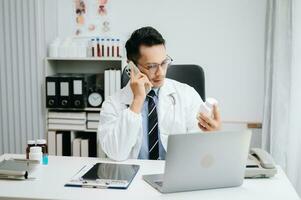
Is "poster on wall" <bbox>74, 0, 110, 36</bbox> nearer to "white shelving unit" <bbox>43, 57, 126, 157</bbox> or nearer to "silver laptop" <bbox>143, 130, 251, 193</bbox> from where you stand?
"white shelving unit" <bbox>43, 57, 126, 157</bbox>

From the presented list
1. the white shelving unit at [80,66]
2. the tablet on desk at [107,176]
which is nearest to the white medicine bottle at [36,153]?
the tablet on desk at [107,176]

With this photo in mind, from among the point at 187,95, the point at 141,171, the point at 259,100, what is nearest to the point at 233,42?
the point at 259,100

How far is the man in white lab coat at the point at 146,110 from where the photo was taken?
1.87 meters

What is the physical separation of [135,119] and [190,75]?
60 centimetres

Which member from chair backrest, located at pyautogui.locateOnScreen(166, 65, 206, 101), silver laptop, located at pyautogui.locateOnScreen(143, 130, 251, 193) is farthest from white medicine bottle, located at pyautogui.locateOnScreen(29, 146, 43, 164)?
chair backrest, located at pyautogui.locateOnScreen(166, 65, 206, 101)

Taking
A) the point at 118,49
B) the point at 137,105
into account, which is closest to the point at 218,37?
the point at 118,49

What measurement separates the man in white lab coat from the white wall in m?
1.23

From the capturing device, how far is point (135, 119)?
1872 millimetres

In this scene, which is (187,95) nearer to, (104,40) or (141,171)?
(141,171)

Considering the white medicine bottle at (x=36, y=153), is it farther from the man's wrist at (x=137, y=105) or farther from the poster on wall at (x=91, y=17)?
the poster on wall at (x=91, y=17)

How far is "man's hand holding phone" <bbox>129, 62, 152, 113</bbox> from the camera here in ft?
6.28

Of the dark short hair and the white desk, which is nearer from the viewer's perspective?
the white desk

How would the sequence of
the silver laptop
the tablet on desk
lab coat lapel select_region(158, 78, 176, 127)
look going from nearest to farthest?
the silver laptop
the tablet on desk
lab coat lapel select_region(158, 78, 176, 127)

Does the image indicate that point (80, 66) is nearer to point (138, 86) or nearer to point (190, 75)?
point (190, 75)
